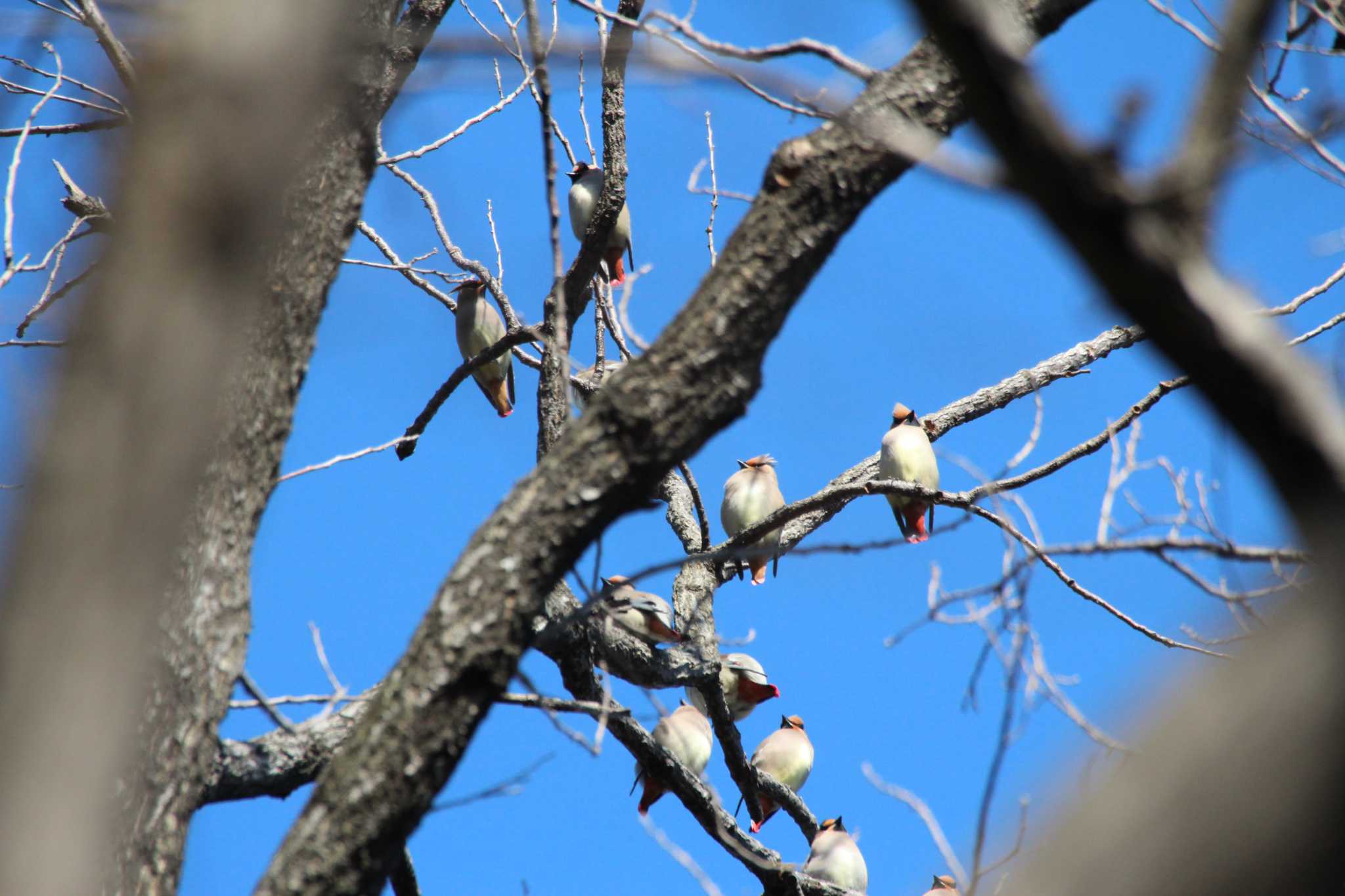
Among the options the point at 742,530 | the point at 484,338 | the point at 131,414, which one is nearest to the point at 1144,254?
the point at 131,414

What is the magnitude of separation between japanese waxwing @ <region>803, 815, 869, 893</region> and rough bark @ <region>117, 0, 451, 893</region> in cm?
359

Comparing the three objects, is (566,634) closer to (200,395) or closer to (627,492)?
(627,492)

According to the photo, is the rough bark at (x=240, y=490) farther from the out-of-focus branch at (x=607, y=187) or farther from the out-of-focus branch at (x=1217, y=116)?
the out-of-focus branch at (x=607, y=187)

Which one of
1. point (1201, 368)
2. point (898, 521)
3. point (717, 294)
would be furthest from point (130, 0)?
point (898, 521)

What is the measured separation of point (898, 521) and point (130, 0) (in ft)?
17.3

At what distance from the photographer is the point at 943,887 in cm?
520

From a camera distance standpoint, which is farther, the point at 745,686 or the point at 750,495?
the point at 750,495

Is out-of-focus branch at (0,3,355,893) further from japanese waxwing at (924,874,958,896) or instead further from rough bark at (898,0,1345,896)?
japanese waxwing at (924,874,958,896)

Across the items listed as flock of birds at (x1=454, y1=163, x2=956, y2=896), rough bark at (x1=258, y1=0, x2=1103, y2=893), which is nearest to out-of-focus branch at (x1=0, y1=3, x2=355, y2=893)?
rough bark at (x1=258, y1=0, x2=1103, y2=893)

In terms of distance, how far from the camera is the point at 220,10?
1048mm

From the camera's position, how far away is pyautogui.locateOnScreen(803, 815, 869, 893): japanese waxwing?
497 centimetres

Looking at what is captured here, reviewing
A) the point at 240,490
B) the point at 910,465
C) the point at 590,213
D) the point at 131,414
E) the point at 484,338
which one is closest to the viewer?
the point at 131,414

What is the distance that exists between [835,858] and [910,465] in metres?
1.79

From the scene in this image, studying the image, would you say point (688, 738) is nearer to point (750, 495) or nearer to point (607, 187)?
point (750, 495)
